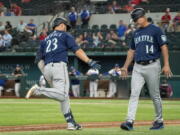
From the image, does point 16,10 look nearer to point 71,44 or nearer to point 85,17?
point 85,17

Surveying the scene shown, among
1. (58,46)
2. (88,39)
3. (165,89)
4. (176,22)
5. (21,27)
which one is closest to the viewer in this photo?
(58,46)

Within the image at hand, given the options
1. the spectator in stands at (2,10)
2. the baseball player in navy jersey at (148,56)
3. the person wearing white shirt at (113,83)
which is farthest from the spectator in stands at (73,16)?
the baseball player in navy jersey at (148,56)

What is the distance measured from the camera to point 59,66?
30.5ft

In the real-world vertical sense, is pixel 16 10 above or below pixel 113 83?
above

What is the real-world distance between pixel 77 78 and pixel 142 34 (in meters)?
15.1

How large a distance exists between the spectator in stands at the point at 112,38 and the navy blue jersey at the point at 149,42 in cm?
1633

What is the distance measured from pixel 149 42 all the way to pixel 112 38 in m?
16.6

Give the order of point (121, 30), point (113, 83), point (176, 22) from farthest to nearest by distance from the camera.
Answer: point (121, 30) → point (176, 22) → point (113, 83)

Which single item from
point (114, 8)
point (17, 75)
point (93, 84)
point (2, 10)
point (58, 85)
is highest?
point (2, 10)

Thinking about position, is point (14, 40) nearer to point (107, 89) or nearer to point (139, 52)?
point (107, 89)

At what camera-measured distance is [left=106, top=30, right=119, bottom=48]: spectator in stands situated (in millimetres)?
25938

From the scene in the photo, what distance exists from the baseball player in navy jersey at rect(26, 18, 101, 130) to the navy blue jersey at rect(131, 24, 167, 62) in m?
0.86

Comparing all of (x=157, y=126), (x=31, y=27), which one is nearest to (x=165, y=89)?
(x=31, y=27)

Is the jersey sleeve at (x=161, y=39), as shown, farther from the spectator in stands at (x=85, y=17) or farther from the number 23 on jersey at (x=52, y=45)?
→ the spectator in stands at (x=85, y=17)
